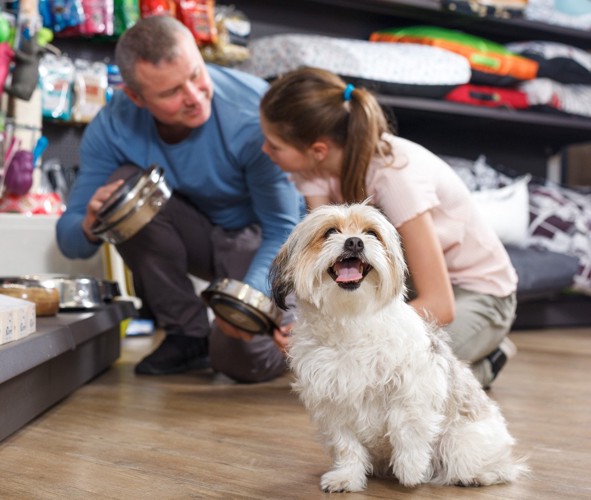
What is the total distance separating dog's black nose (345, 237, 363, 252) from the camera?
1.23 m

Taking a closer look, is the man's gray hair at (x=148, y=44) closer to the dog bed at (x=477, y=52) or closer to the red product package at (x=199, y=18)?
the red product package at (x=199, y=18)

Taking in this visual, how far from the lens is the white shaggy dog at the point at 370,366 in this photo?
1259mm

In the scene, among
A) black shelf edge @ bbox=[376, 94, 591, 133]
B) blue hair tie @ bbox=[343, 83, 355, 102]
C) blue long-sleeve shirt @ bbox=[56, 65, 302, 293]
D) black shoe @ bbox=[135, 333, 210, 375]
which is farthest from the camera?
black shelf edge @ bbox=[376, 94, 591, 133]

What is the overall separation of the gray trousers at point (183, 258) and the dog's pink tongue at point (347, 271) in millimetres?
1146

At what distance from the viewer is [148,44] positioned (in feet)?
7.26

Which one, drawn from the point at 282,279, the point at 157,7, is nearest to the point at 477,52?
the point at 157,7

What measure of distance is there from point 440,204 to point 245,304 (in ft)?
1.61

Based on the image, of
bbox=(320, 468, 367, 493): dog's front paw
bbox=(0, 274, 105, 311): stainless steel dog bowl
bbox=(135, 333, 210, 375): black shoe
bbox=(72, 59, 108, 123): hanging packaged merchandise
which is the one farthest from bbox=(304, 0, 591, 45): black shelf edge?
bbox=(320, 468, 367, 493): dog's front paw

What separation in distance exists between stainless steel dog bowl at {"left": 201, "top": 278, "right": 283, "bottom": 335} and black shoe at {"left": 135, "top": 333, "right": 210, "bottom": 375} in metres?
0.45

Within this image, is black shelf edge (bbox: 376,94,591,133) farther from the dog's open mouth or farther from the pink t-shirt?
the dog's open mouth

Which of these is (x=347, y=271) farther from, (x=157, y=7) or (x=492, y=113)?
(x=492, y=113)

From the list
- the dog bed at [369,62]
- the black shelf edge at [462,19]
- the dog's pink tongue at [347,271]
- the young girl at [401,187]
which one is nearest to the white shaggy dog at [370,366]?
the dog's pink tongue at [347,271]

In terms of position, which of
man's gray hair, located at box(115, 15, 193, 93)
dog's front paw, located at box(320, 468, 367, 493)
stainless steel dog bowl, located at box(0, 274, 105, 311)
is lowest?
stainless steel dog bowl, located at box(0, 274, 105, 311)

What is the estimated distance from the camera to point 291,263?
1287 millimetres
